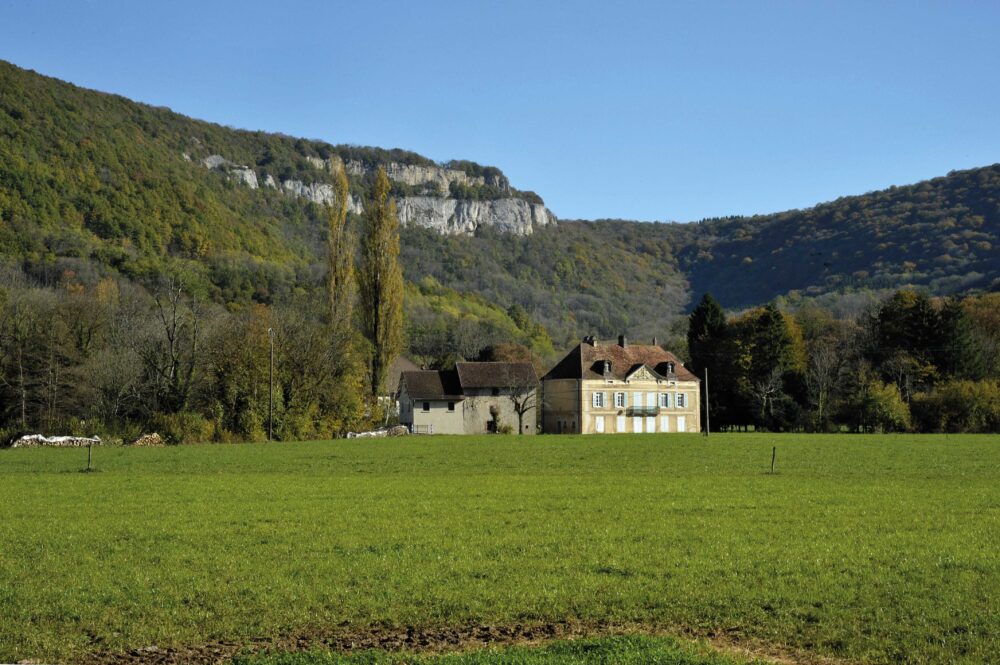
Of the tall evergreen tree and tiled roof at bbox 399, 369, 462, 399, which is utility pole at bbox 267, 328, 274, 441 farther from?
the tall evergreen tree

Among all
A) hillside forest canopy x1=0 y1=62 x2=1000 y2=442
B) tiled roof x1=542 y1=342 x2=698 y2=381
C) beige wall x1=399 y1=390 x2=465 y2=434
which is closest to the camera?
hillside forest canopy x1=0 y1=62 x2=1000 y2=442

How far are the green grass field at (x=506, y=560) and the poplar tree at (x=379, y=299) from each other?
35308 mm

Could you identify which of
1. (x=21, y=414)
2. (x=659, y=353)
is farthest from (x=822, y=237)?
(x=21, y=414)

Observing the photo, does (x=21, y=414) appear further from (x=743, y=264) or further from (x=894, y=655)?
(x=743, y=264)

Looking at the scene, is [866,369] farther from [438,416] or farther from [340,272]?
[340,272]

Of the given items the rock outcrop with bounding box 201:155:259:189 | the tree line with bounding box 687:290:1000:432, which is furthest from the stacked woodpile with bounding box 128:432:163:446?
the rock outcrop with bounding box 201:155:259:189

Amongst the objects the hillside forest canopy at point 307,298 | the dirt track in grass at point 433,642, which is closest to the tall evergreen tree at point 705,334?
the hillside forest canopy at point 307,298

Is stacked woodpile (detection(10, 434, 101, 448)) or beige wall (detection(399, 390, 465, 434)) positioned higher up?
beige wall (detection(399, 390, 465, 434))

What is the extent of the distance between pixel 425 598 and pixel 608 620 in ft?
7.59

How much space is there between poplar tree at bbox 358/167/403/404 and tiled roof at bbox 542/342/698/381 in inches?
925

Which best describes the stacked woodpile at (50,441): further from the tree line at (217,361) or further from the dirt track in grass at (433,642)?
the dirt track in grass at (433,642)

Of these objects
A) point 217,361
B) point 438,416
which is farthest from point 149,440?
point 438,416

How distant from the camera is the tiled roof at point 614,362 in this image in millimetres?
82812

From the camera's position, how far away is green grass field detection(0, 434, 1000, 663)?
32.8ft
